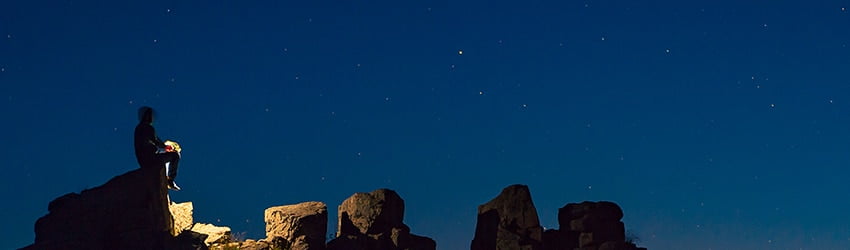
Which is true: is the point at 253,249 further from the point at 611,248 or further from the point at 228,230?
the point at 611,248

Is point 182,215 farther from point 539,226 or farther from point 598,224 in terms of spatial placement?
point 598,224

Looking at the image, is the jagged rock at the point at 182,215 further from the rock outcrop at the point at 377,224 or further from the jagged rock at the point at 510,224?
the jagged rock at the point at 510,224

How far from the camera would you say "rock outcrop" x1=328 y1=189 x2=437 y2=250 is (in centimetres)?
3122

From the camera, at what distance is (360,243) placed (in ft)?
101

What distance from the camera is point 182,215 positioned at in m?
31.2

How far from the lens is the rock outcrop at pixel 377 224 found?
31219mm

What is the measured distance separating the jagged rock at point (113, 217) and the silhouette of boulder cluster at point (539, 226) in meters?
11.8

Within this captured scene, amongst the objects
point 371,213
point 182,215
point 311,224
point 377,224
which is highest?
point 371,213

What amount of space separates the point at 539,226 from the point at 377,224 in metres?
5.69

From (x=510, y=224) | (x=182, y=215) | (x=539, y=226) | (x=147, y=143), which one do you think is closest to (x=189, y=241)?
(x=147, y=143)

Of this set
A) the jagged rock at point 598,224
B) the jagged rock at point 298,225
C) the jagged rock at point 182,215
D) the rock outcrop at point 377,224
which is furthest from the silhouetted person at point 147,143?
the jagged rock at point 598,224

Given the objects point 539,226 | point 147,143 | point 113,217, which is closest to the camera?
point 113,217

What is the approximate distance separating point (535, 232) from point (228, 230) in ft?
33.0

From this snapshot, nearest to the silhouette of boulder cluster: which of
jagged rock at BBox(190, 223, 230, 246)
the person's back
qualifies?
jagged rock at BBox(190, 223, 230, 246)
